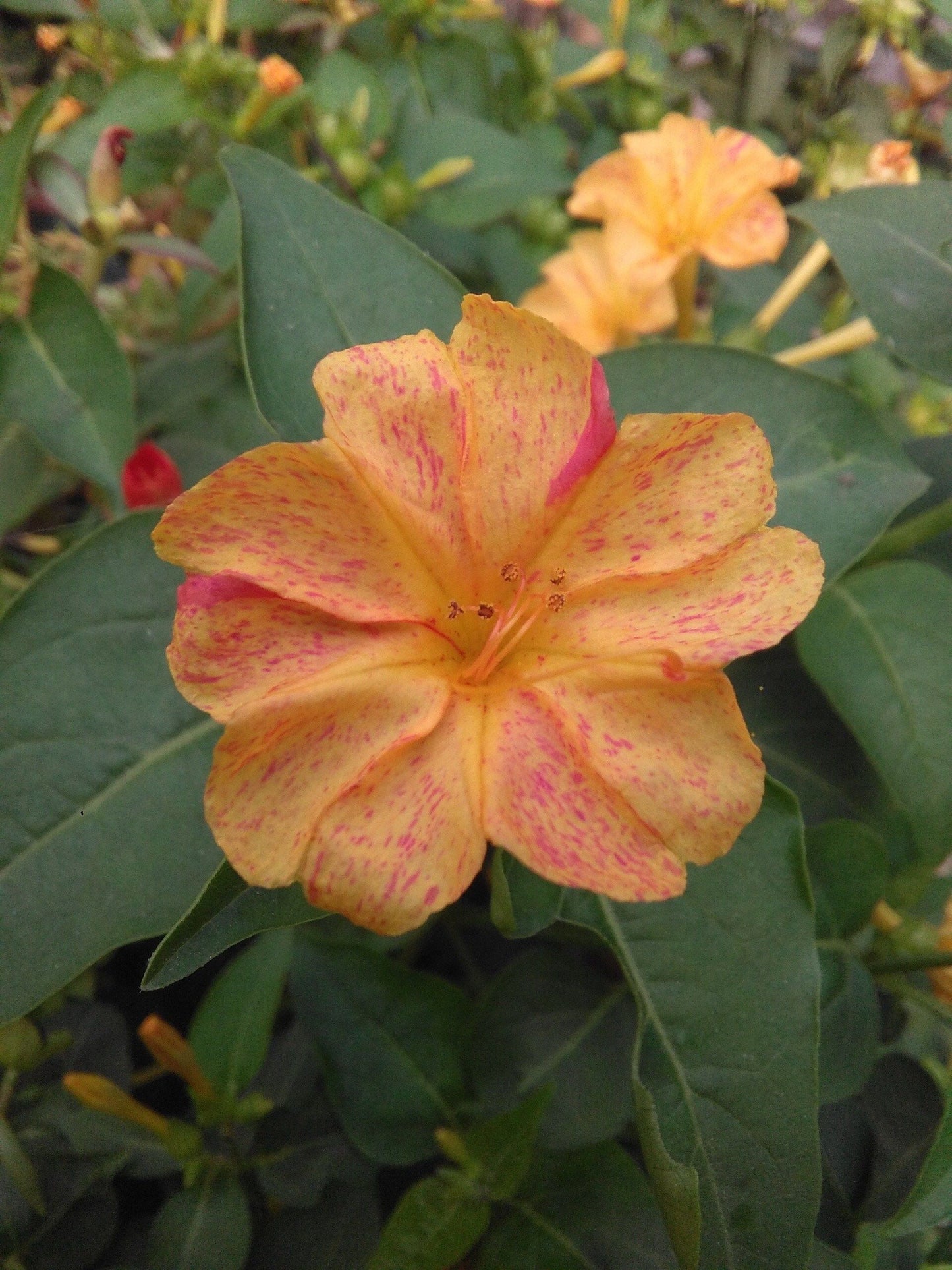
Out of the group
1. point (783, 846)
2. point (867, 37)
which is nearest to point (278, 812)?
point (783, 846)

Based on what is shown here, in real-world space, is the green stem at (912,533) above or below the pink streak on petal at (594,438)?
below

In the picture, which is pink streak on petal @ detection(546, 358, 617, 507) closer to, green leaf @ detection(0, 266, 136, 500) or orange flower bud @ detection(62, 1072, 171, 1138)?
green leaf @ detection(0, 266, 136, 500)

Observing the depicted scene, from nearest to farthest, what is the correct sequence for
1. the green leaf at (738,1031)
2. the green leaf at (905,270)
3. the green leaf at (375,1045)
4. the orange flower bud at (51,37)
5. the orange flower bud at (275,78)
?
the green leaf at (738,1031)
the green leaf at (905,270)
the green leaf at (375,1045)
the orange flower bud at (275,78)
the orange flower bud at (51,37)

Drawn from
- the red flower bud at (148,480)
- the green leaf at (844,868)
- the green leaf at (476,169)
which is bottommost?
the green leaf at (844,868)

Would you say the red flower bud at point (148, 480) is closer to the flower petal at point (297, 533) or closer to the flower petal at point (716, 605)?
the flower petal at point (297, 533)

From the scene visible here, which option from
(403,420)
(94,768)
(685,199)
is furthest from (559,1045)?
(685,199)

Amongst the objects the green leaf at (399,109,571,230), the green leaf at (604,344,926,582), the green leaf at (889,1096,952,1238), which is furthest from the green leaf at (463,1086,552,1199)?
the green leaf at (399,109,571,230)

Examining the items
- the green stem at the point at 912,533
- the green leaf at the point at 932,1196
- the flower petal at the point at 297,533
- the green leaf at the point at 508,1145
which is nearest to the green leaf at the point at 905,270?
the green stem at the point at 912,533

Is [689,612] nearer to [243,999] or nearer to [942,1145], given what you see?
[942,1145]
